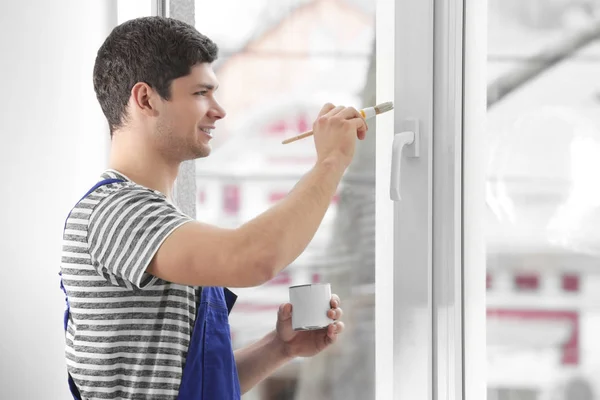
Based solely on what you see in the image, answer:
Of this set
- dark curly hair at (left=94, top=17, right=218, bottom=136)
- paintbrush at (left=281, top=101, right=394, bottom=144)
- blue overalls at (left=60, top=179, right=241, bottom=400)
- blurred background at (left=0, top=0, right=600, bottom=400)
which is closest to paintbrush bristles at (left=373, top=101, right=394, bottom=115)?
paintbrush at (left=281, top=101, right=394, bottom=144)

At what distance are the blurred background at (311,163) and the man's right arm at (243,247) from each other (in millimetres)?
401

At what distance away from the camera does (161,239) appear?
37.9 inches

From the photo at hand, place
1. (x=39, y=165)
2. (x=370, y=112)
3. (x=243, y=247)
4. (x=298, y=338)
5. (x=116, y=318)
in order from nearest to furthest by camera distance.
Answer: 1. (x=243, y=247)
2. (x=116, y=318)
3. (x=370, y=112)
4. (x=298, y=338)
5. (x=39, y=165)

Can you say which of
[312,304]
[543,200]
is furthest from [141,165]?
[543,200]

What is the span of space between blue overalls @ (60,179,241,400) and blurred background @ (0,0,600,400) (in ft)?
1.00

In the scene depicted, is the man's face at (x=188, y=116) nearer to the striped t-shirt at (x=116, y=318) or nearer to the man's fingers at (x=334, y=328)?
the striped t-shirt at (x=116, y=318)

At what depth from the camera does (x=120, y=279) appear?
1044 mm

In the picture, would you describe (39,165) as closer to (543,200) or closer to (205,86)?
(205,86)

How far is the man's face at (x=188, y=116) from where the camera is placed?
3.64 ft

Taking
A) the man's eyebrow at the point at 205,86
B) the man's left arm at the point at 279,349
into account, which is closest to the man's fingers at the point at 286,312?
the man's left arm at the point at 279,349

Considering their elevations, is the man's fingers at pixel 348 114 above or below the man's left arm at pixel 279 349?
above

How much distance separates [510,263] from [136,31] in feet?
2.26

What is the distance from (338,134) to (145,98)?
0.96 feet

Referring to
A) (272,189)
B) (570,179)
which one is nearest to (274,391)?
(272,189)
